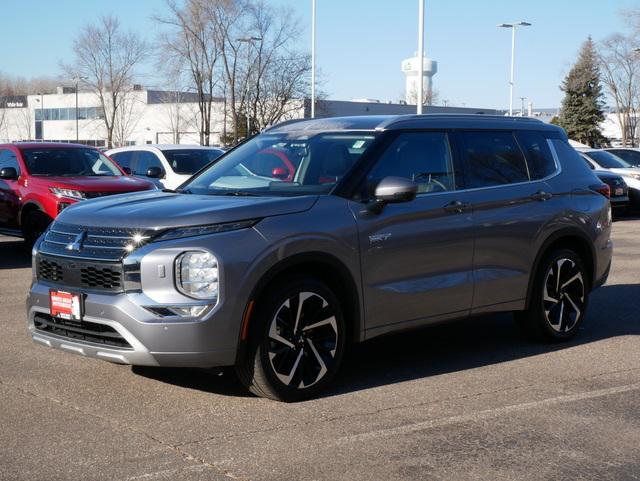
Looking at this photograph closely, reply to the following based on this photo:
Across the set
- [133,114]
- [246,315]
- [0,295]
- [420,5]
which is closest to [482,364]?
[246,315]

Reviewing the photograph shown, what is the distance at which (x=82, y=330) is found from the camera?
558 centimetres

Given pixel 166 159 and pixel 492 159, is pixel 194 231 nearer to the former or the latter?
pixel 492 159

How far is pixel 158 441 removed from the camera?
4934 mm

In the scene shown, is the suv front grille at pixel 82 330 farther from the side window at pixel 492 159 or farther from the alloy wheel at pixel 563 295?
the alloy wheel at pixel 563 295

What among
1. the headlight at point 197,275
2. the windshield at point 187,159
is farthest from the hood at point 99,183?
the headlight at point 197,275

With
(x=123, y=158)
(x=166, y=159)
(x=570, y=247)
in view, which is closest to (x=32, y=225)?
(x=166, y=159)

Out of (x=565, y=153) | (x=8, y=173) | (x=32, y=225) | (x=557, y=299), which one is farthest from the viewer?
(x=32, y=225)

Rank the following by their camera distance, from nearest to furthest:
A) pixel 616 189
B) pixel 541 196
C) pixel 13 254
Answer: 1. pixel 541 196
2. pixel 13 254
3. pixel 616 189

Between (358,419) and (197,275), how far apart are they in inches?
50.3

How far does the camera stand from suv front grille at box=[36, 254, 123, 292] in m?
5.38

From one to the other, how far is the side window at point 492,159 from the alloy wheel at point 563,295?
826 mm

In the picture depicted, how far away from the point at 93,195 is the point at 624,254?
26.3 feet

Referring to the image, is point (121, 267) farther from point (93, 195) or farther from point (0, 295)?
point (93, 195)

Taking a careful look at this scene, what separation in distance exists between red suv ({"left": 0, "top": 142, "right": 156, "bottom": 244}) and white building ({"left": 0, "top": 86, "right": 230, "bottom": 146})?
163 feet
